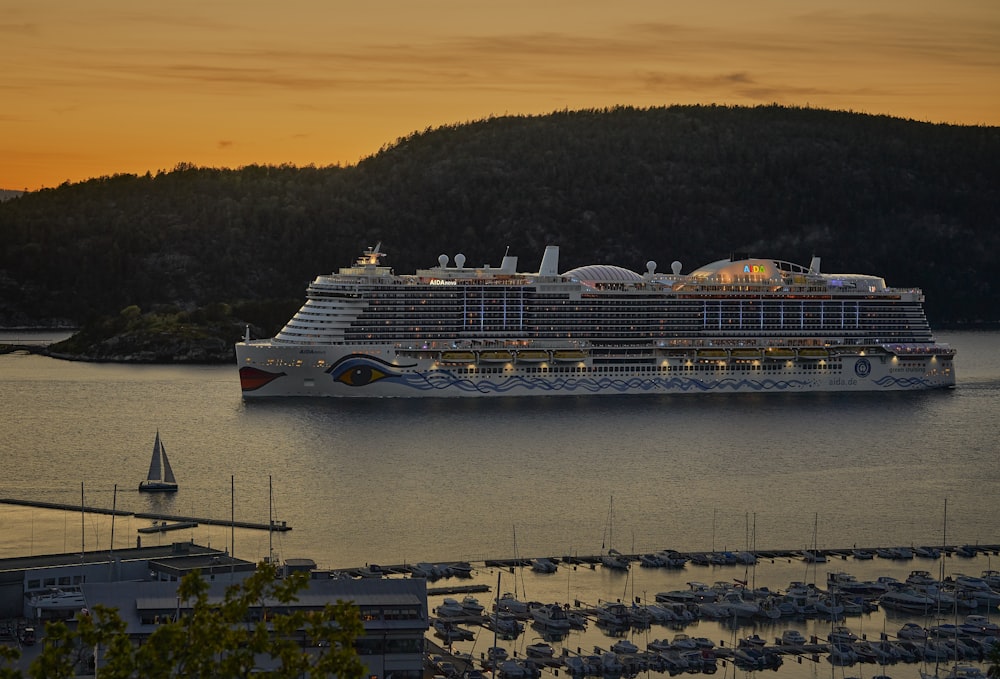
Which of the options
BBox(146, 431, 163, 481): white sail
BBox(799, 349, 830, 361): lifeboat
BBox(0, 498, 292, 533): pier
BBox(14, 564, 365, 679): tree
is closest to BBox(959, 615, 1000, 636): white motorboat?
BBox(0, 498, 292, 533): pier

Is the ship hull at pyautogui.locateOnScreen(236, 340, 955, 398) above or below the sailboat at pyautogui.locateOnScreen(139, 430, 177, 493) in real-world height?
above

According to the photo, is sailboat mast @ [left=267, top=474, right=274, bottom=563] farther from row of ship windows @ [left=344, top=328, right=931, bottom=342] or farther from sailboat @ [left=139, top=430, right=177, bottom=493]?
row of ship windows @ [left=344, top=328, right=931, bottom=342]

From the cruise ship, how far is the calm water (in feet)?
4.88

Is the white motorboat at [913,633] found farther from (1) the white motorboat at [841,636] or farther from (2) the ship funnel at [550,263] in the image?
(2) the ship funnel at [550,263]

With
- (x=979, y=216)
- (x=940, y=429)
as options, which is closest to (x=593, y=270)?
(x=940, y=429)

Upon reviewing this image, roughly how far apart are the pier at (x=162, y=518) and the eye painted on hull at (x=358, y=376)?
75.5 feet

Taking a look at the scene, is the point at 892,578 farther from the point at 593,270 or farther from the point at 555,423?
the point at 593,270

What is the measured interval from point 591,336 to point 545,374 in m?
2.96

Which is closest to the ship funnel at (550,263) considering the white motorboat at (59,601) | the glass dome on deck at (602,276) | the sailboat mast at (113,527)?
the glass dome on deck at (602,276)

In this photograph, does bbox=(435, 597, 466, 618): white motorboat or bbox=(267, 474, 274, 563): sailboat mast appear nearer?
bbox=(435, 597, 466, 618): white motorboat

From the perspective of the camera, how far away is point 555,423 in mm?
62250

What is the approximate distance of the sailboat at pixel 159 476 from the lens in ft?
158

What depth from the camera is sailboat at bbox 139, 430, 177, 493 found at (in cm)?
4809

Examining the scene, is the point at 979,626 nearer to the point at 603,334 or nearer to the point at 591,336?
the point at 591,336
